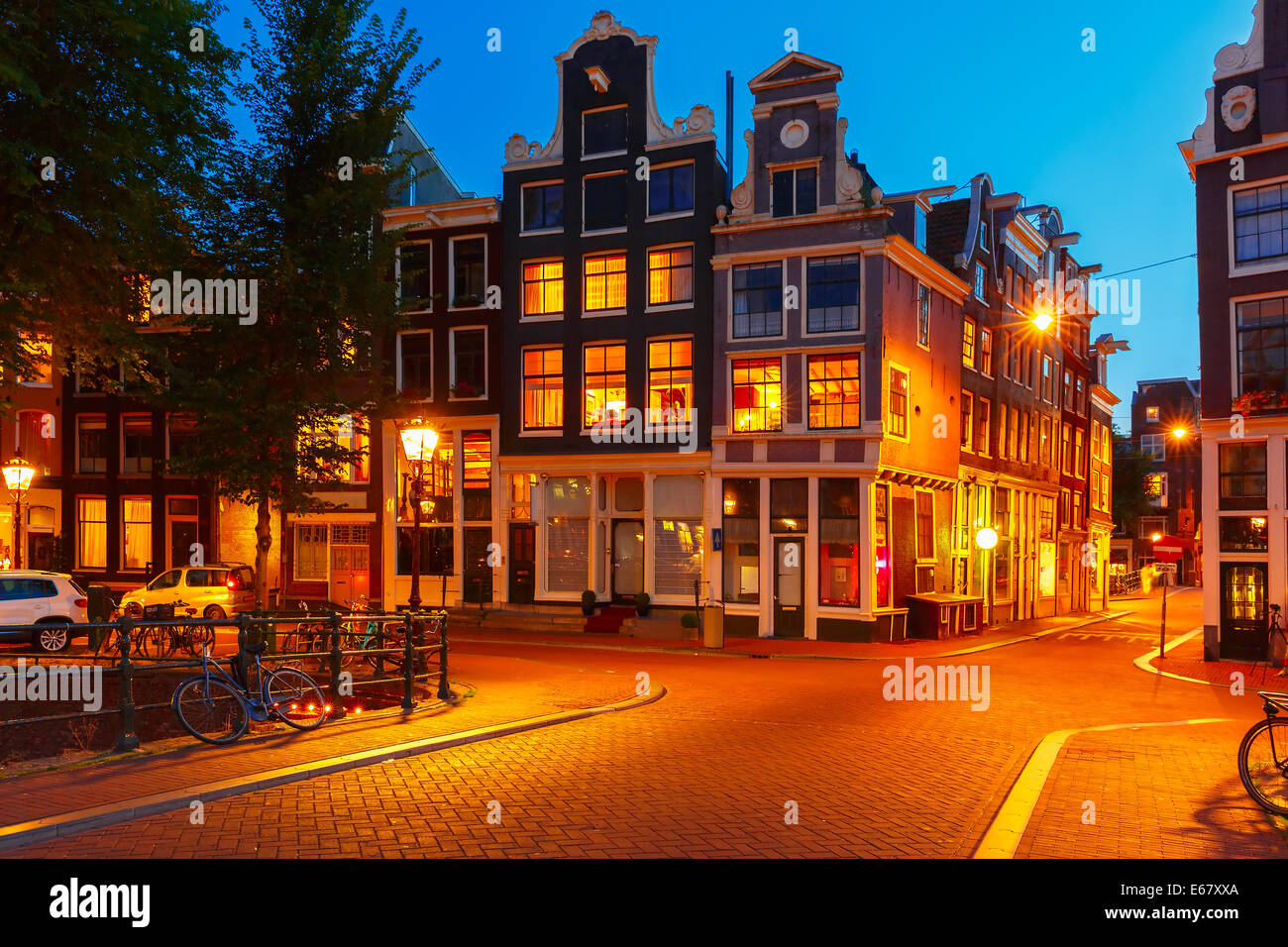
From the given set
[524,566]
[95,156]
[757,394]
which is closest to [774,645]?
[757,394]

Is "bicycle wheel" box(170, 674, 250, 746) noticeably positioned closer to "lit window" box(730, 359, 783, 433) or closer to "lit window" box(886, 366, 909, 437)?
"lit window" box(730, 359, 783, 433)

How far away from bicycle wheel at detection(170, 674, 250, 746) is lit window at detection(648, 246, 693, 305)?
21170mm

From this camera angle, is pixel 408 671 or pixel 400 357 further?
pixel 400 357

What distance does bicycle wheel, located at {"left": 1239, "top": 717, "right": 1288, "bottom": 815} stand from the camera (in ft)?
29.6

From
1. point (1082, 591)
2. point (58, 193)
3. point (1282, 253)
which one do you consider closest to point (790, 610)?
point (1282, 253)

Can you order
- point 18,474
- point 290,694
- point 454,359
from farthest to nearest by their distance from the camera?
1. point 454,359
2. point 18,474
3. point 290,694

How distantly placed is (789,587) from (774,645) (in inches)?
99.3

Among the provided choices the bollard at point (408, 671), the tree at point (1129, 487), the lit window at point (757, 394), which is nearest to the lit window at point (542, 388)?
the lit window at point (757, 394)

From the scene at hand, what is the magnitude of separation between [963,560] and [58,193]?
29.6 m

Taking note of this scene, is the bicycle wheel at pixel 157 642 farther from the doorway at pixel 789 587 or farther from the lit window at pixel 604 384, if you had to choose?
the doorway at pixel 789 587

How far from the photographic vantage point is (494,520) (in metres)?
32.9

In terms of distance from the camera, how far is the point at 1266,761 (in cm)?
912

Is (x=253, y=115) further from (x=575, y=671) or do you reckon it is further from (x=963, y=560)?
(x=963, y=560)

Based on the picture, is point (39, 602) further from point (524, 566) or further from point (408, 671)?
point (524, 566)
